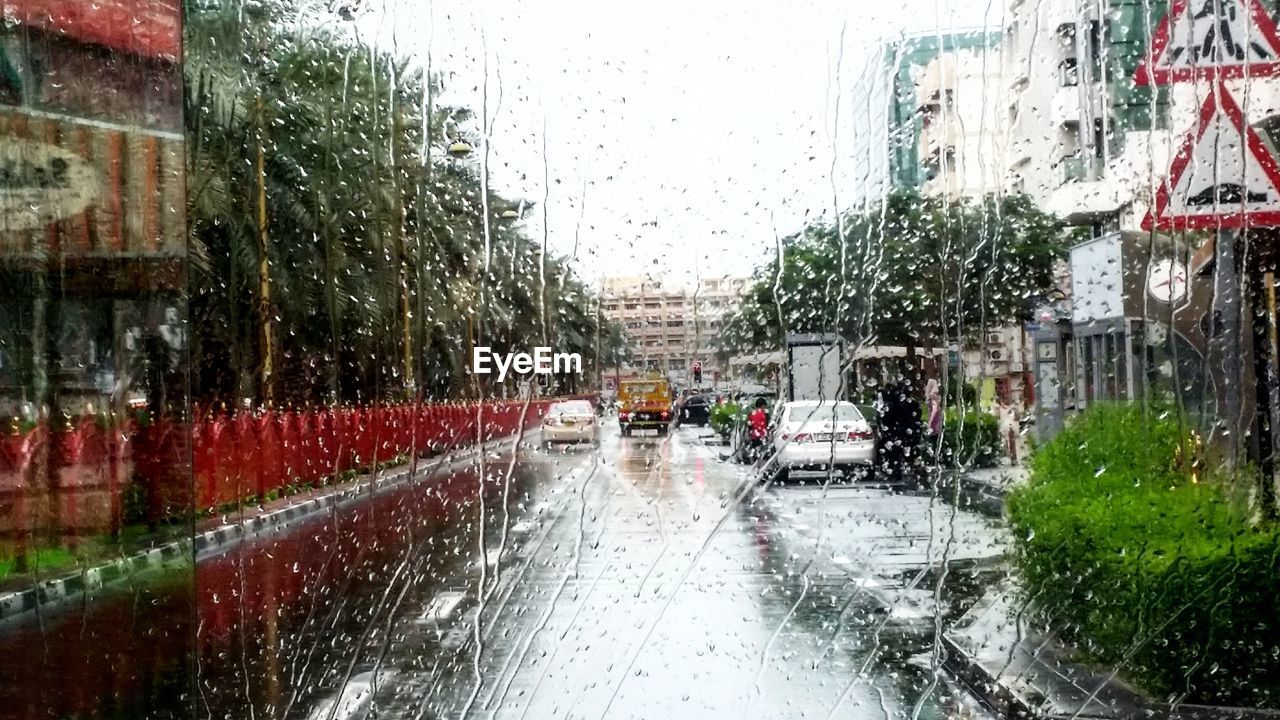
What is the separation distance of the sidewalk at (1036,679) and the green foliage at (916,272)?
925cm

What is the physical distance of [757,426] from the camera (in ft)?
75.7

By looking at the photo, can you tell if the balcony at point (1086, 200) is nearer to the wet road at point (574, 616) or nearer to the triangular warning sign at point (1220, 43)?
the wet road at point (574, 616)

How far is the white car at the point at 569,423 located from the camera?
28.4 metres

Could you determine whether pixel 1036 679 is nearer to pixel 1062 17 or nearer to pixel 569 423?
pixel 1062 17

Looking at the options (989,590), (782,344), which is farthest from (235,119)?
(989,590)

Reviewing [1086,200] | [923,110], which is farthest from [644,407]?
[1086,200]

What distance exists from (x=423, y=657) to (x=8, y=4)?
4634mm

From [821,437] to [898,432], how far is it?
226 cm

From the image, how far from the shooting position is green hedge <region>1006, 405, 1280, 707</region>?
19.6 feet

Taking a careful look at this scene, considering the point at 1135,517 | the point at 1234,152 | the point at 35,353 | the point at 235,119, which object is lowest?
the point at 1135,517

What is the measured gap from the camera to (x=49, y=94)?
4.23m

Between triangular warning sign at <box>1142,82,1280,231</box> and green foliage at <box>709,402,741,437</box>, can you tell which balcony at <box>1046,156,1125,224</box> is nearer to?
green foliage at <box>709,402,741,437</box>

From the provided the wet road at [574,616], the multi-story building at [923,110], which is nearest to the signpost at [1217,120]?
the wet road at [574,616]

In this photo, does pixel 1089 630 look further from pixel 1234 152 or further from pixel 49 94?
pixel 49 94
